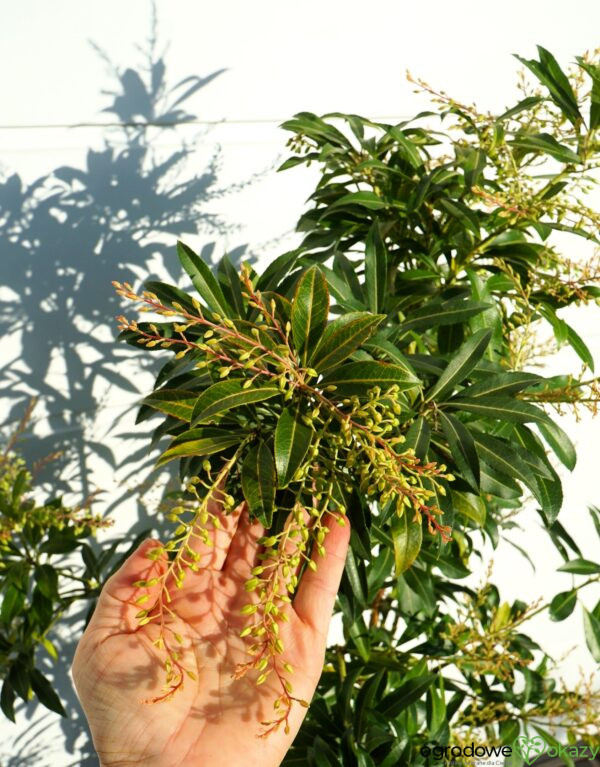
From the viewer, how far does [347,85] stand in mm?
1600

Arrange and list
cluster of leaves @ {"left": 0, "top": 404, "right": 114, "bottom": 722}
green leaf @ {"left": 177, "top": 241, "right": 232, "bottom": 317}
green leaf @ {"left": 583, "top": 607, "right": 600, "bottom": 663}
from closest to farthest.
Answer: green leaf @ {"left": 177, "top": 241, "right": 232, "bottom": 317}
cluster of leaves @ {"left": 0, "top": 404, "right": 114, "bottom": 722}
green leaf @ {"left": 583, "top": 607, "right": 600, "bottom": 663}

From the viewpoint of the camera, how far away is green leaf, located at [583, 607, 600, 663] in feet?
4.38

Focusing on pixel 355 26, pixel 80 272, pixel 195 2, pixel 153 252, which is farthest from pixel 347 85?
pixel 80 272

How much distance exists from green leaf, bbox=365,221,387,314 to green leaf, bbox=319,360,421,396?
0.24 m

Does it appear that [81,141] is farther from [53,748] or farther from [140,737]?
[53,748]

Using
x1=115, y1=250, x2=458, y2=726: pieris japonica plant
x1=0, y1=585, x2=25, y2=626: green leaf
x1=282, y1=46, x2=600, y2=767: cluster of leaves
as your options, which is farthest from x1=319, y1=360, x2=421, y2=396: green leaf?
x1=0, y1=585, x2=25, y2=626: green leaf

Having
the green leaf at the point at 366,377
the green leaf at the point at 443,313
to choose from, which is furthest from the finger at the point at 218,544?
the green leaf at the point at 443,313

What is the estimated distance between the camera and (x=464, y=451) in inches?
33.3

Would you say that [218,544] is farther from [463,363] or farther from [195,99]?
[195,99]

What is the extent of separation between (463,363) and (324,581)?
33cm

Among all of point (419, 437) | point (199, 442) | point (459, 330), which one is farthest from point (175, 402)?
point (459, 330)

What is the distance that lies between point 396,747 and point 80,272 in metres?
1.11

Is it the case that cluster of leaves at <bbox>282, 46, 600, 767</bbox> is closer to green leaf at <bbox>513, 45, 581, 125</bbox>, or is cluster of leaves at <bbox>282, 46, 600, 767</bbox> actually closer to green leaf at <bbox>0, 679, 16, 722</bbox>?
green leaf at <bbox>513, 45, 581, 125</bbox>

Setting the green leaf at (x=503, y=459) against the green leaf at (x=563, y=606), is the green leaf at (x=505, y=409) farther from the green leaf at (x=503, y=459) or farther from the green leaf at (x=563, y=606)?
the green leaf at (x=563, y=606)
